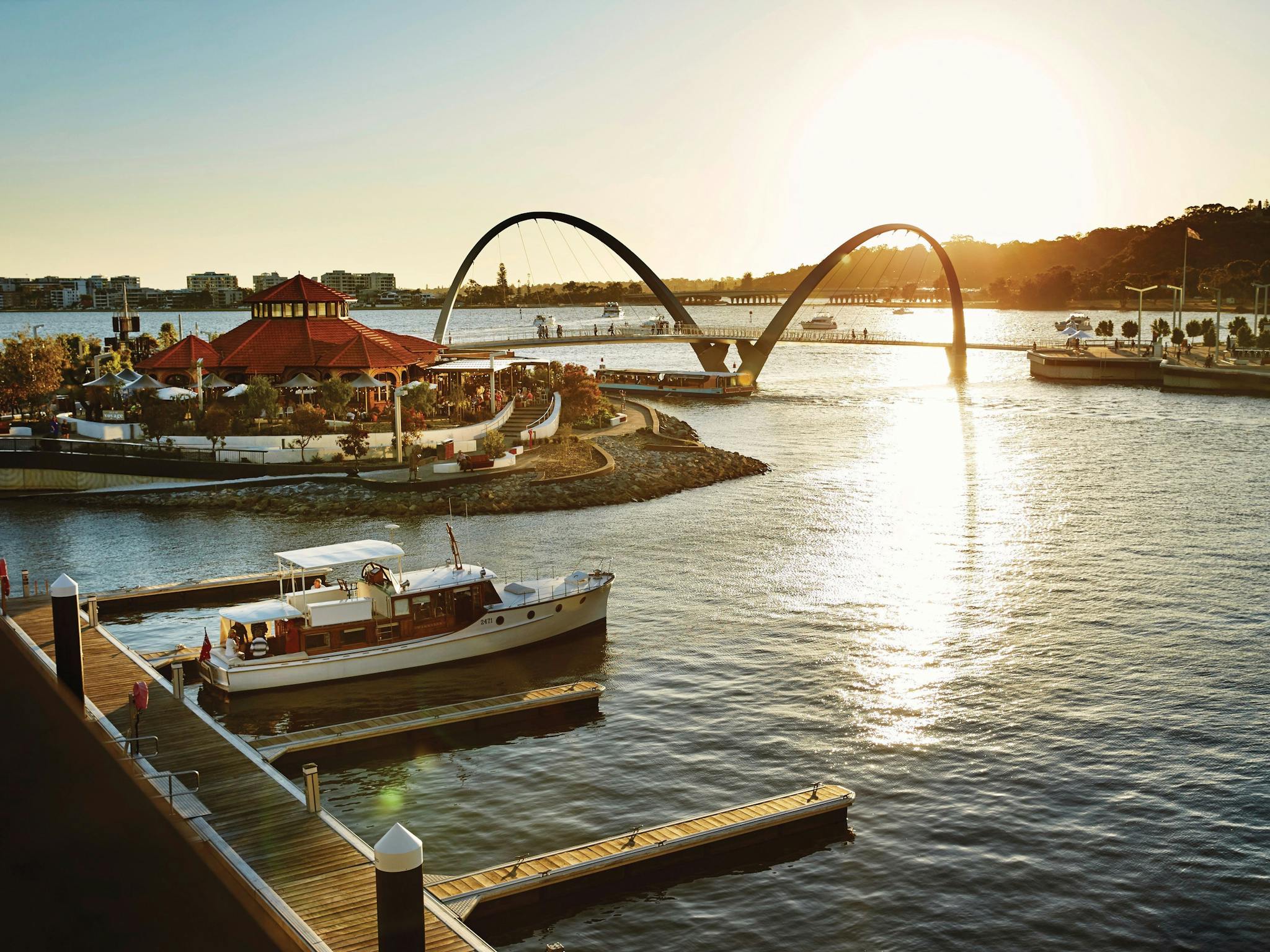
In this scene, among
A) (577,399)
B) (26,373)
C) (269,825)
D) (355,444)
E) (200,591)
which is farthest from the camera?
(577,399)

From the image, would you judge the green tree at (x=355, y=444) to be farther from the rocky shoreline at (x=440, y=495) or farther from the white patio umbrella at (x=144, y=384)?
the white patio umbrella at (x=144, y=384)

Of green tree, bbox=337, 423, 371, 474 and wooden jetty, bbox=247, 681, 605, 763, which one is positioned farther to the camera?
green tree, bbox=337, 423, 371, 474

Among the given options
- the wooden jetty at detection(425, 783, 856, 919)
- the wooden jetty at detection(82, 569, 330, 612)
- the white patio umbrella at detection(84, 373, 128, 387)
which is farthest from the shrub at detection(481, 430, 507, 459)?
the wooden jetty at detection(425, 783, 856, 919)

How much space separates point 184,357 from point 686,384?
59.1 metres

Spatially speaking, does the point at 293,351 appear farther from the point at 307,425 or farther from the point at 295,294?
the point at 307,425

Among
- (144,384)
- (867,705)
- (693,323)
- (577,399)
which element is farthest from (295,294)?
(693,323)

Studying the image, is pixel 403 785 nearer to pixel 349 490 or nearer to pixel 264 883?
pixel 264 883

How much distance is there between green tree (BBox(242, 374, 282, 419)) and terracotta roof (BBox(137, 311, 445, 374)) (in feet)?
16.6

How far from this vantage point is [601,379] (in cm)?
12406

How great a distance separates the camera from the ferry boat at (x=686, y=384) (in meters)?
117

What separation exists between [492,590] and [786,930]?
52.5 feet

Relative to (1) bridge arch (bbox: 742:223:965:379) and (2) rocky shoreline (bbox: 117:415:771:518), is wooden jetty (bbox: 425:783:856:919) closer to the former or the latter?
(2) rocky shoreline (bbox: 117:415:771:518)

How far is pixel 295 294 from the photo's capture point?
71.9 meters

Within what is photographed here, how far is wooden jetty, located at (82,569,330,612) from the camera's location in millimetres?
37562
